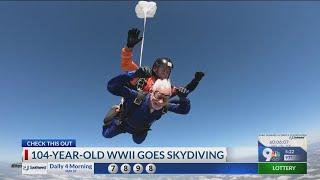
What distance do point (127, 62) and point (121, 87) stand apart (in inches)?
44.0

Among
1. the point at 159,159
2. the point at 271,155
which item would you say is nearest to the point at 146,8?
the point at 159,159

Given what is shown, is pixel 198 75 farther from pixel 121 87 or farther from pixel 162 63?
pixel 121 87

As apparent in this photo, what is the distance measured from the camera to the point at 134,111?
19.9m

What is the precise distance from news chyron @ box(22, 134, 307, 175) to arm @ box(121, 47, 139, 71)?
4500 millimetres

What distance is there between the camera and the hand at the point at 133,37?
59.5 ft

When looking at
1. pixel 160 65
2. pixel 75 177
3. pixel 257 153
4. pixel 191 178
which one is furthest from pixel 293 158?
pixel 75 177

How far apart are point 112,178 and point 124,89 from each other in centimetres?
620

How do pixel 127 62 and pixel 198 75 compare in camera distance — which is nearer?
pixel 127 62

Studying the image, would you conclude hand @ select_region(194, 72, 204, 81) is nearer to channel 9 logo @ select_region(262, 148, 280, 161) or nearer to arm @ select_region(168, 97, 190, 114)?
arm @ select_region(168, 97, 190, 114)

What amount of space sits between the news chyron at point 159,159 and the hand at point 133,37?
19.4 feet

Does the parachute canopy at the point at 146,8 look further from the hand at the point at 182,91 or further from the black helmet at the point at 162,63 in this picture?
the hand at the point at 182,91

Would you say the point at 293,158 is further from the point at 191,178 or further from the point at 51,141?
the point at 51,141
